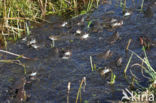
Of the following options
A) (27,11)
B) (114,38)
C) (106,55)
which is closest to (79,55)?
(106,55)

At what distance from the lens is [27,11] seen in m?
8.13

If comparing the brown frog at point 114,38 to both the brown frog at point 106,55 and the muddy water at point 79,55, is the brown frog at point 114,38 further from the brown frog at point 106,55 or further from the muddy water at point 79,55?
the brown frog at point 106,55

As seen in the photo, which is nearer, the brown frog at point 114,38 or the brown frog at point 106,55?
the brown frog at point 106,55

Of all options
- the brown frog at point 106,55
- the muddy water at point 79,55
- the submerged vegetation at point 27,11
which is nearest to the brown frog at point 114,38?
the muddy water at point 79,55

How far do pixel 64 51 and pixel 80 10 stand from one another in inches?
102

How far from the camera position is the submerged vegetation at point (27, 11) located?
7558 millimetres

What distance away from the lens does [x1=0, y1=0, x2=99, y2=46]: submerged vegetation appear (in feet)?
24.8

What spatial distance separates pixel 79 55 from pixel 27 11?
7.62 ft

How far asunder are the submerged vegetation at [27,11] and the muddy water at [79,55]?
0.28 meters

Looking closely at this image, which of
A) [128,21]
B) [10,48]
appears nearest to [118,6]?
[128,21]

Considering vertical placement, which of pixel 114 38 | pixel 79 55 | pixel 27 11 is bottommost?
pixel 79 55

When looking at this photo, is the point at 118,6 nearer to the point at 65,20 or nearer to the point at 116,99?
the point at 65,20

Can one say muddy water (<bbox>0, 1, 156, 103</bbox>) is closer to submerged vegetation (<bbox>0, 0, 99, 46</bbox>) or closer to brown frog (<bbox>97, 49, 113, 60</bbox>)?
brown frog (<bbox>97, 49, 113, 60</bbox>)

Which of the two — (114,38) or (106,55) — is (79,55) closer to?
(106,55)
